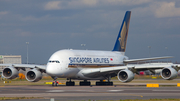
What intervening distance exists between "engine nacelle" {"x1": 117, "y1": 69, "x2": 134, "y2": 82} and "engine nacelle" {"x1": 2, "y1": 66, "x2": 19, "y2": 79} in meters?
15.8

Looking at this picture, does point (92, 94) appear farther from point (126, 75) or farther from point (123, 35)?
point (123, 35)

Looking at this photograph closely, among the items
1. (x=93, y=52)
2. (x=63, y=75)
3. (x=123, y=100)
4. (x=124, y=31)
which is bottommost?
(x=123, y=100)

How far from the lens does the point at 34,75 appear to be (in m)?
47.2

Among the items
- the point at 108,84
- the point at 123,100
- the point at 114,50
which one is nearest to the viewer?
the point at 123,100

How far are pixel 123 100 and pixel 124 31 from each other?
36550mm

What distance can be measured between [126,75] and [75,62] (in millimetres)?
7693

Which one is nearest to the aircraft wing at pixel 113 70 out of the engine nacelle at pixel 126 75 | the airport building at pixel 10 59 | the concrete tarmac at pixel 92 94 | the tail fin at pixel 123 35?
the engine nacelle at pixel 126 75

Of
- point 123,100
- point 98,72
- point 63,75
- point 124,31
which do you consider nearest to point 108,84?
point 98,72

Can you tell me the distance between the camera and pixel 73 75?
1801 inches

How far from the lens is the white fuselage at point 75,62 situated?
4334cm

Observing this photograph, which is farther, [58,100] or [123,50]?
[123,50]

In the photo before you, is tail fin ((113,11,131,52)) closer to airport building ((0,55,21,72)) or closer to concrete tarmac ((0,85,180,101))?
concrete tarmac ((0,85,180,101))

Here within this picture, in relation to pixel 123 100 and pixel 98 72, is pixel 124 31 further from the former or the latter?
pixel 123 100

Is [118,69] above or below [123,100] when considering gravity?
above
